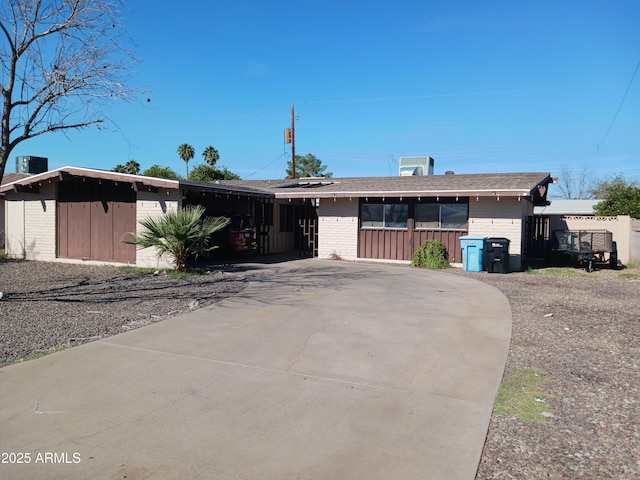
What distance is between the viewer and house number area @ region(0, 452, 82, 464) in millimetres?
3477

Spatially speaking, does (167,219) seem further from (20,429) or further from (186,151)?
(186,151)

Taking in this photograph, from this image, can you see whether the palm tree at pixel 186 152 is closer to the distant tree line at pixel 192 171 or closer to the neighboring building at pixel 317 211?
the distant tree line at pixel 192 171

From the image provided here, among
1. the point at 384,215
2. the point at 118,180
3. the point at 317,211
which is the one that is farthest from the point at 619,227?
the point at 118,180

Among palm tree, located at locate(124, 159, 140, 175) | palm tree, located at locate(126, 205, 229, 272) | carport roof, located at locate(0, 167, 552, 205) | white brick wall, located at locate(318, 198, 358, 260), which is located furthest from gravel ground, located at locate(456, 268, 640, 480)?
palm tree, located at locate(124, 159, 140, 175)

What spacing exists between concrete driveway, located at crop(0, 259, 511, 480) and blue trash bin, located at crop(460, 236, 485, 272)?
7410 mm

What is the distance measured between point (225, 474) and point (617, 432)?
3.26 m

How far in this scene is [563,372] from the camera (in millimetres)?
5613

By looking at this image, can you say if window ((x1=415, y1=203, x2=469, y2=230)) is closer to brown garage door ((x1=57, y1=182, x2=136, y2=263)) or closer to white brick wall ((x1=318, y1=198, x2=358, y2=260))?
white brick wall ((x1=318, y1=198, x2=358, y2=260))

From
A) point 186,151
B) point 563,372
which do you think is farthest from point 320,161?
point 563,372

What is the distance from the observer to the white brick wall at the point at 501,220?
16219 mm

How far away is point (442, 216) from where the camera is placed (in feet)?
57.0

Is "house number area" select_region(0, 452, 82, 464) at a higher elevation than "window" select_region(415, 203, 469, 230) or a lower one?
→ lower

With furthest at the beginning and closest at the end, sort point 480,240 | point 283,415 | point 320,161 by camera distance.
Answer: point 320,161
point 480,240
point 283,415

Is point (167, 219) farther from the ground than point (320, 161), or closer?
closer
